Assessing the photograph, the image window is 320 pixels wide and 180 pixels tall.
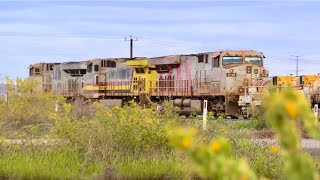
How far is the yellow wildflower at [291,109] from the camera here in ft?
5.18

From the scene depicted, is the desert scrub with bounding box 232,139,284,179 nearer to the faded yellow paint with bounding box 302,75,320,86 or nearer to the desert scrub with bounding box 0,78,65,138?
the desert scrub with bounding box 0,78,65,138

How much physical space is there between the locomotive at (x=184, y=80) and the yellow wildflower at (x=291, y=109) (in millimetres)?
23668

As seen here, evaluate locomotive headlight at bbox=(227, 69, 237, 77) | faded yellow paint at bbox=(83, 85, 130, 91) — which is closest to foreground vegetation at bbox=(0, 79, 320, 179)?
locomotive headlight at bbox=(227, 69, 237, 77)

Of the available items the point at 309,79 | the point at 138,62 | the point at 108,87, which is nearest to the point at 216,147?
the point at 309,79

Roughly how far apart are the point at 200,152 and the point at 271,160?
8.26 m

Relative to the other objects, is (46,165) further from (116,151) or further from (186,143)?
(186,143)

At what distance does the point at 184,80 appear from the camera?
31922 mm

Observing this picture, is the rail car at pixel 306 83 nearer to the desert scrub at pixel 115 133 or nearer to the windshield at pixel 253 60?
the windshield at pixel 253 60

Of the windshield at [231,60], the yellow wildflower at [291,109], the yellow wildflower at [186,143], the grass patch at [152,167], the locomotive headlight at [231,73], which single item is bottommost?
the grass patch at [152,167]

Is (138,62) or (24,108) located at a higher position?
(138,62)

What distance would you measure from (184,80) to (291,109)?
30362 millimetres

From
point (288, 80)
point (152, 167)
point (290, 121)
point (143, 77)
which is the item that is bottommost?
point (152, 167)

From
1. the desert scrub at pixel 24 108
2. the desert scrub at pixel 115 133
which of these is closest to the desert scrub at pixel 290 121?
the desert scrub at pixel 115 133

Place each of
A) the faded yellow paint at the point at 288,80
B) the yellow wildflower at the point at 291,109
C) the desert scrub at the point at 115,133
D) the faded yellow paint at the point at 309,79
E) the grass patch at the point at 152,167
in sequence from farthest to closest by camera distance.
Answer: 1. the faded yellow paint at the point at 288,80
2. the faded yellow paint at the point at 309,79
3. the desert scrub at the point at 115,133
4. the grass patch at the point at 152,167
5. the yellow wildflower at the point at 291,109
